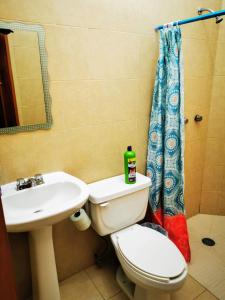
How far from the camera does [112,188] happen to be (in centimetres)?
139

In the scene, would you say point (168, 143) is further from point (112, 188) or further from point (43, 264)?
point (43, 264)

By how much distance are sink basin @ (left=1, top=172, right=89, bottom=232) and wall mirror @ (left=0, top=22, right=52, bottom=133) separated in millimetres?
331

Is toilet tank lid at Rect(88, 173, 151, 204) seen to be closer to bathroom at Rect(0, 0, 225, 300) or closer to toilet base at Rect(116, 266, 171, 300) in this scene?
bathroom at Rect(0, 0, 225, 300)

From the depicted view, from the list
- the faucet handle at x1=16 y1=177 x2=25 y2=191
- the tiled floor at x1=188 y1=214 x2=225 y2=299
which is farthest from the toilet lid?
the faucet handle at x1=16 y1=177 x2=25 y2=191

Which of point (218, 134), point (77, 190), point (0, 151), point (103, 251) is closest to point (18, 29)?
point (0, 151)

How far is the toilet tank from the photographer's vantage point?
1.31m

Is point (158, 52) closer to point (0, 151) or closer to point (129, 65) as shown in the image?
point (129, 65)

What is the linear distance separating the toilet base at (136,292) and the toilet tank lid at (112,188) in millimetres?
526

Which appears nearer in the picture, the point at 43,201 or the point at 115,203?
the point at 43,201

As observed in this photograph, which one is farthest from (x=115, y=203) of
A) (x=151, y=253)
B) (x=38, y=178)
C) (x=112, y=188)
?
(x=38, y=178)

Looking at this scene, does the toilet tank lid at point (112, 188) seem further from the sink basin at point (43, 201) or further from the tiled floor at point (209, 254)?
the tiled floor at point (209, 254)

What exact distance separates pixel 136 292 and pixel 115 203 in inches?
21.1

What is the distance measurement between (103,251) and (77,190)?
80 centimetres

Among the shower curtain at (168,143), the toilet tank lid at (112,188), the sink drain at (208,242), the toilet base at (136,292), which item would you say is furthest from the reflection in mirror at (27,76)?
the sink drain at (208,242)
